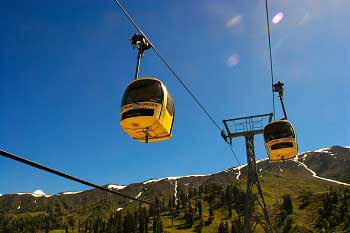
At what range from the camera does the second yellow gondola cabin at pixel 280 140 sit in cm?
1989

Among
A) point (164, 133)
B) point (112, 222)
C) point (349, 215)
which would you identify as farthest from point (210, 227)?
point (164, 133)

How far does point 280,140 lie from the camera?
19906 mm

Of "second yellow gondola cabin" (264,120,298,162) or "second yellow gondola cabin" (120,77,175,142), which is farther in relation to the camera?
"second yellow gondola cabin" (264,120,298,162)

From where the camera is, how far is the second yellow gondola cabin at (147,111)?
9953 mm

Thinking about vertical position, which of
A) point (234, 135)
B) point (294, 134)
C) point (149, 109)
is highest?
point (234, 135)

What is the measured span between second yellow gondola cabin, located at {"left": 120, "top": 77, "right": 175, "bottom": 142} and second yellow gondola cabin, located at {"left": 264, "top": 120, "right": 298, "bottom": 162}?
1086cm

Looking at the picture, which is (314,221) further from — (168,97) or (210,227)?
(168,97)

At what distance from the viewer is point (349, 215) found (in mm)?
144500

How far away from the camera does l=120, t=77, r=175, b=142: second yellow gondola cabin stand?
9953mm

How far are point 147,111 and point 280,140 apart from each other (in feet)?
39.8

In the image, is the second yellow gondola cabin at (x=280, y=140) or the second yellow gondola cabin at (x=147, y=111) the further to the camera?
the second yellow gondola cabin at (x=280, y=140)

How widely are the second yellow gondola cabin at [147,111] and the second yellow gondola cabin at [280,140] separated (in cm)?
1086

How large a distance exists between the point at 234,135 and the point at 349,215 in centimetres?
13992

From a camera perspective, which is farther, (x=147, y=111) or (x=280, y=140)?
(x=280, y=140)
